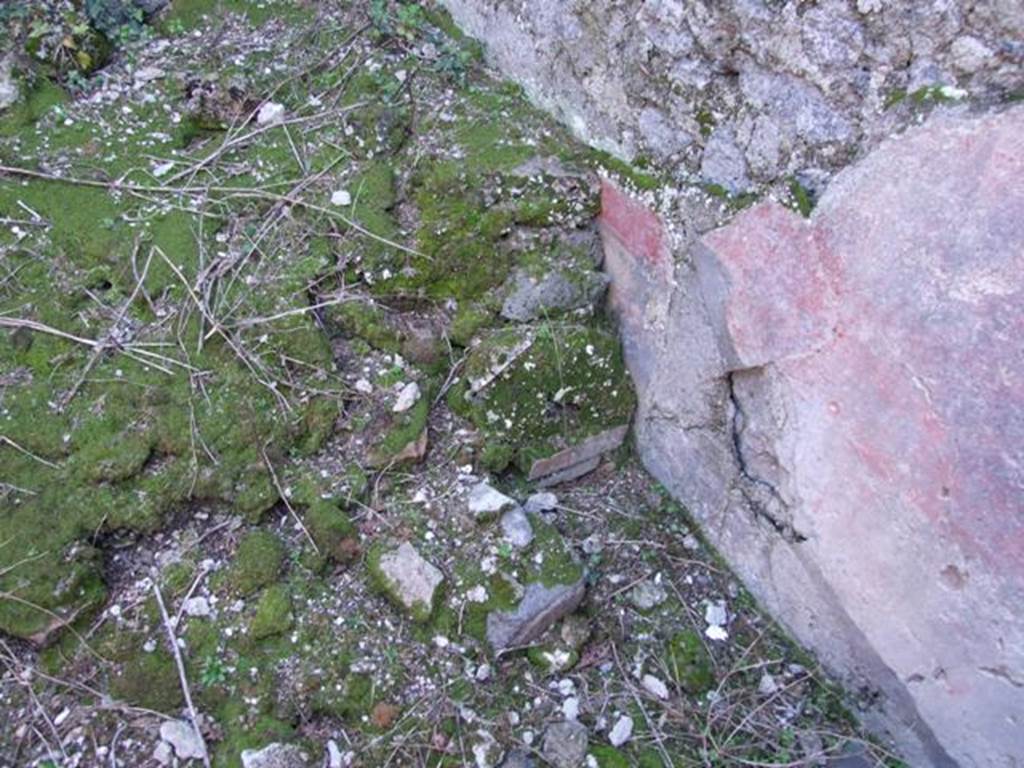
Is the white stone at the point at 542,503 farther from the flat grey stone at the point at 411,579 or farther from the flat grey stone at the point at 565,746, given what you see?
the flat grey stone at the point at 565,746

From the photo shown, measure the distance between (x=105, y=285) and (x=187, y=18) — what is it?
116cm

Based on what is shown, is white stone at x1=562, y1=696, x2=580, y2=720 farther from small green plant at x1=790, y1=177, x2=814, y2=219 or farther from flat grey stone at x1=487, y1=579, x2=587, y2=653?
small green plant at x1=790, y1=177, x2=814, y2=219

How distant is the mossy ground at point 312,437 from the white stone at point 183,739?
4 centimetres

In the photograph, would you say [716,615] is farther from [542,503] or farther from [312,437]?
[312,437]

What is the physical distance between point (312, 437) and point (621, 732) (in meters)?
1.03

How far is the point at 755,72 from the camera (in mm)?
1924

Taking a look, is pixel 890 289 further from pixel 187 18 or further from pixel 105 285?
pixel 187 18

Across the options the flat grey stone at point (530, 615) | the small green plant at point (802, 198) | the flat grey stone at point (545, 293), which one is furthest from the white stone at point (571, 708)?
the small green plant at point (802, 198)

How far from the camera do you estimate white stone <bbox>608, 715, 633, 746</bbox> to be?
6.56 feet

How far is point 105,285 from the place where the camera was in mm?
2363

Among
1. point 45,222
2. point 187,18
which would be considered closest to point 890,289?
point 45,222

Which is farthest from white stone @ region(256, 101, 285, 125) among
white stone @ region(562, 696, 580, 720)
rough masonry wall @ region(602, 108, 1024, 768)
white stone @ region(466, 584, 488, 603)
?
white stone @ region(562, 696, 580, 720)

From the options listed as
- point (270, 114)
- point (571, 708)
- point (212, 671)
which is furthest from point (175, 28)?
point (571, 708)

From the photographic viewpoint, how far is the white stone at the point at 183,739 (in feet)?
6.12
